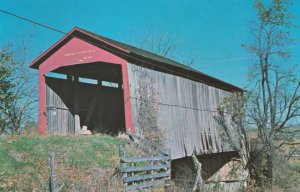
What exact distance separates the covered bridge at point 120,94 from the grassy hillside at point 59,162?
2.38 metres

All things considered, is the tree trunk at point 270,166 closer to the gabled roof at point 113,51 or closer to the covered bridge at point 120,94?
the covered bridge at point 120,94

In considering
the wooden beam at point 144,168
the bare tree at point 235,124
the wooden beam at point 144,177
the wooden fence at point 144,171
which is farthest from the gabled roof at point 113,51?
the wooden beam at point 144,177

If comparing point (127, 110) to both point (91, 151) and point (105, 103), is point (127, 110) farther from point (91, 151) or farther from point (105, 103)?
point (105, 103)

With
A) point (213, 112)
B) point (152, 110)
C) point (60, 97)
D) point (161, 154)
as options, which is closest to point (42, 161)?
point (161, 154)

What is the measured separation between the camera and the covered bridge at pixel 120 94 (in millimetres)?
14656

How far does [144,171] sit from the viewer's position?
11.3 metres

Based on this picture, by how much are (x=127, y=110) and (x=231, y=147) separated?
11.0 meters

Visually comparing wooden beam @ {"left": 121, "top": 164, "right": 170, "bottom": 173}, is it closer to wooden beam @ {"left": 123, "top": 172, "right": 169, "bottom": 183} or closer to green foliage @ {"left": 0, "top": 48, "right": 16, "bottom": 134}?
wooden beam @ {"left": 123, "top": 172, "right": 169, "bottom": 183}

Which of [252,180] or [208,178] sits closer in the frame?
[252,180]

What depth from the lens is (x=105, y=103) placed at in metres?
19.8

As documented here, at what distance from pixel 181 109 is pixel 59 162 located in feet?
26.8

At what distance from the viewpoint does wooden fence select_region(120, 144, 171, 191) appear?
10.3 meters

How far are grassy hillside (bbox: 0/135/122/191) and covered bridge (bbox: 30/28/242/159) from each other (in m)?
2.38

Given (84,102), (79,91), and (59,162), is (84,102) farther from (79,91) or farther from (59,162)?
(59,162)
